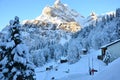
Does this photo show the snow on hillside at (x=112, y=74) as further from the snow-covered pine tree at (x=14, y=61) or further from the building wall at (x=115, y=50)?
the building wall at (x=115, y=50)

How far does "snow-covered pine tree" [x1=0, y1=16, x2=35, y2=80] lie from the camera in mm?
22609

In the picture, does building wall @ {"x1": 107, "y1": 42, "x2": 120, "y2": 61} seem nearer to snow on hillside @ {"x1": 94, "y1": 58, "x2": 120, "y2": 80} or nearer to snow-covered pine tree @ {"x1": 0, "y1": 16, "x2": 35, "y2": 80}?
snow-covered pine tree @ {"x1": 0, "y1": 16, "x2": 35, "y2": 80}

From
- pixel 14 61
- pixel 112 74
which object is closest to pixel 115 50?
pixel 14 61

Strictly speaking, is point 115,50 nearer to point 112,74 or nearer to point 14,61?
point 14,61

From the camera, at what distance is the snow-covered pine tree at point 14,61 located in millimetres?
22609

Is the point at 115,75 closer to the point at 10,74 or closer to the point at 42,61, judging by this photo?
the point at 10,74

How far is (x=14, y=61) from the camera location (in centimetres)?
2284

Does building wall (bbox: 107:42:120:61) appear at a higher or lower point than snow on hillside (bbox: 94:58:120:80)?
lower

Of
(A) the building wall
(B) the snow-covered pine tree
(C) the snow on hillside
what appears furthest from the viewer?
(A) the building wall

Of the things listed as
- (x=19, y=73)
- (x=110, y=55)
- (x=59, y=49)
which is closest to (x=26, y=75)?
(x=19, y=73)

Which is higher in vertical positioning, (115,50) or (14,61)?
(14,61)

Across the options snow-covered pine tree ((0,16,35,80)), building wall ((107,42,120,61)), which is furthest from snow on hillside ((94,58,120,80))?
Answer: building wall ((107,42,120,61))

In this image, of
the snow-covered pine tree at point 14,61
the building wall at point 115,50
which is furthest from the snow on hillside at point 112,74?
the building wall at point 115,50

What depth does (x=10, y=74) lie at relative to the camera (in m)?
22.6
